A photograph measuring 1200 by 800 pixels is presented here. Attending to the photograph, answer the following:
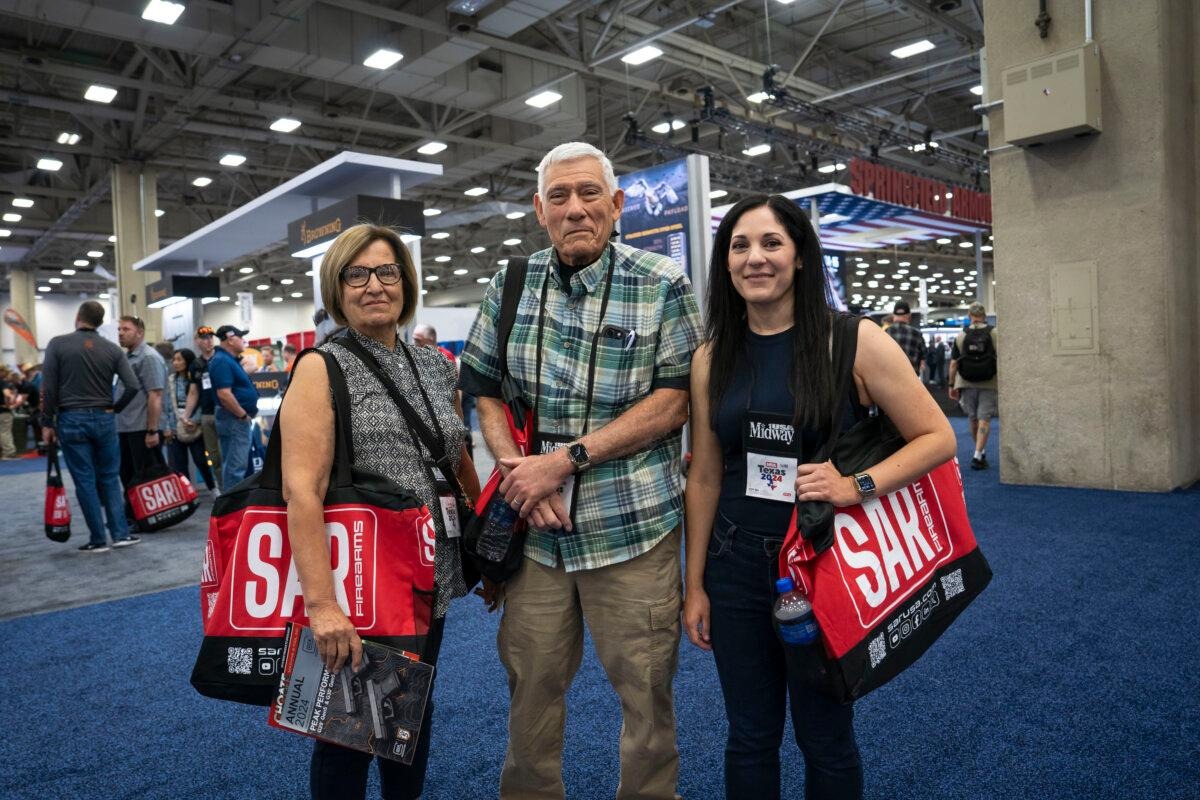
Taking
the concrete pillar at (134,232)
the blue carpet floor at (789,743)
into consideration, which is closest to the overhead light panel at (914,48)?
the blue carpet floor at (789,743)

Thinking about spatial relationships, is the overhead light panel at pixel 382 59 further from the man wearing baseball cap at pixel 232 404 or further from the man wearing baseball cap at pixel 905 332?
the man wearing baseball cap at pixel 905 332

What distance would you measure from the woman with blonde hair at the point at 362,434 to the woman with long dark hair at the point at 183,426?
5.93 metres

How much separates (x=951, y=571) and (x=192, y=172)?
17.0m

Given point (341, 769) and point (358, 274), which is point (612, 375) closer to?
point (358, 274)

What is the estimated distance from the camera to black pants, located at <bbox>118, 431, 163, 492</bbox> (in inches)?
225

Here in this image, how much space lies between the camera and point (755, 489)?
4.79 feet

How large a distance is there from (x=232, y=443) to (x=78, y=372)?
155cm

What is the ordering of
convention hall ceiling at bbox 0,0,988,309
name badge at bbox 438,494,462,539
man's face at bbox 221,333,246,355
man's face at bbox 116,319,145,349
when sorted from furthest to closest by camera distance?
convention hall ceiling at bbox 0,0,988,309 → man's face at bbox 221,333,246,355 → man's face at bbox 116,319,145,349 → name badge at bbox 438,494,462,539

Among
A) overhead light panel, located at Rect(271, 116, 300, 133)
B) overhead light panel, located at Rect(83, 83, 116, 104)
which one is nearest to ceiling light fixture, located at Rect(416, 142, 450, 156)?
overhead light panel, located at Rect(271, 116, 300, 133)

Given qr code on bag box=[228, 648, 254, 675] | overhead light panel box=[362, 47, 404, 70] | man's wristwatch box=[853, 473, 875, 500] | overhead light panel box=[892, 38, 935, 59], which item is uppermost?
overhead light panel box=[892, 38, 935, 59]

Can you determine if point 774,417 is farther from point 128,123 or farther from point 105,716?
point 128,123

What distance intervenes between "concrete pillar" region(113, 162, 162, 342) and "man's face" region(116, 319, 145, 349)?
316 inches

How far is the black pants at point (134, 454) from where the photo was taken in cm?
572

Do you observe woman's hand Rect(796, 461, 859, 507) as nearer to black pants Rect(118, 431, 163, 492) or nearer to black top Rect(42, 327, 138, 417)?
black top Rect(42, 327, 138, 417)
